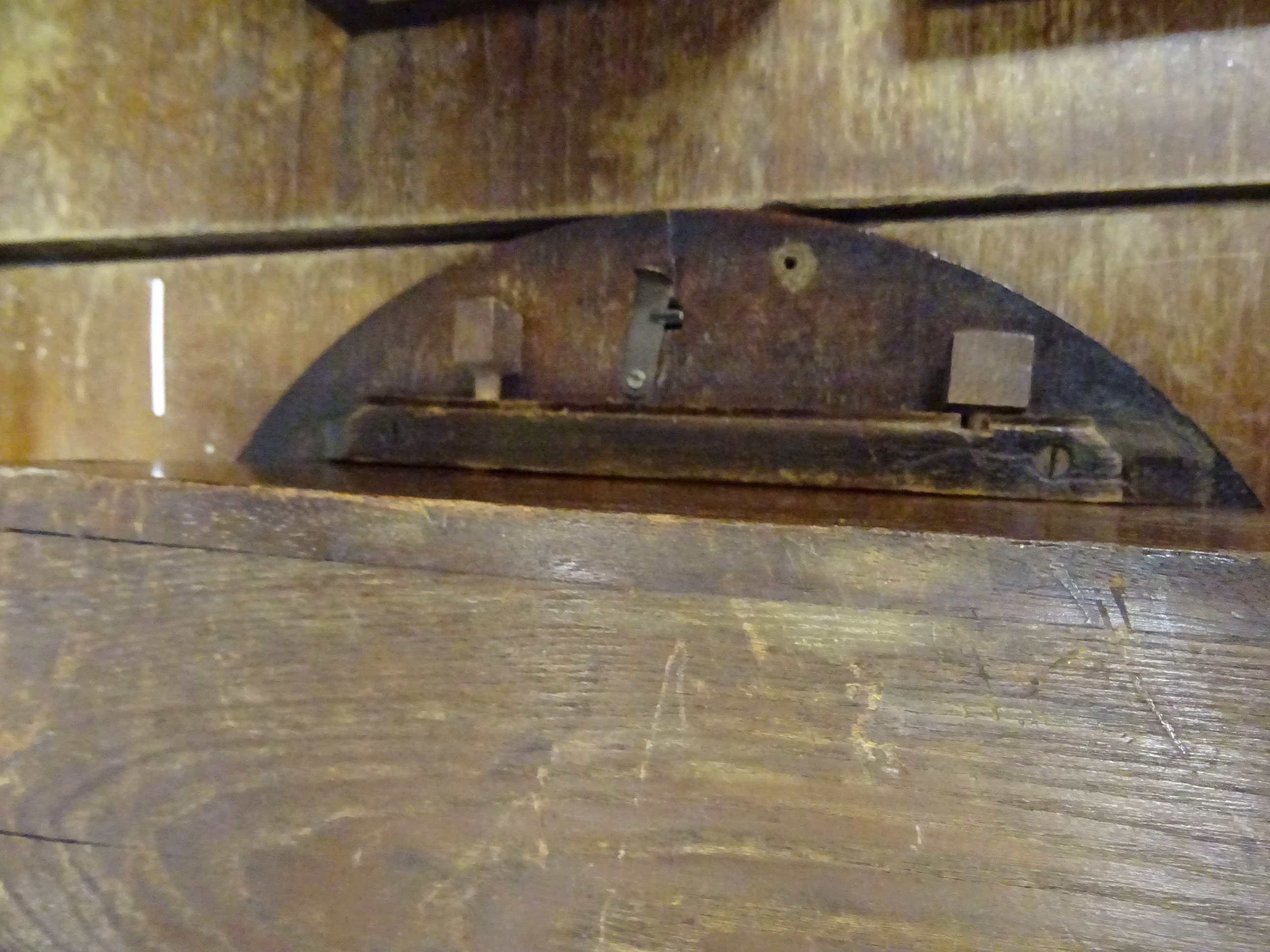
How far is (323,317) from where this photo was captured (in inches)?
33.9

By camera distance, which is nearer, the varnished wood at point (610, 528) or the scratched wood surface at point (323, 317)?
the varnished wood at point (610, 528)

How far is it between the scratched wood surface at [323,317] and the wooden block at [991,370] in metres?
0.17

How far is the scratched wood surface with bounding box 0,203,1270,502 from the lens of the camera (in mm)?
653

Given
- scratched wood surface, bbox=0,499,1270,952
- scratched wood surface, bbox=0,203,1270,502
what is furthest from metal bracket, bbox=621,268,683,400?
scratched wood surface, bbox=0,499,1270,952

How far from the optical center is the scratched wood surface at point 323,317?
65 centimetres

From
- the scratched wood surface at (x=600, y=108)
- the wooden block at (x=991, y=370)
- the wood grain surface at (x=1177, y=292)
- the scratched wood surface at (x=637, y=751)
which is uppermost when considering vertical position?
the scratched wood surface at (x=600, y=108)

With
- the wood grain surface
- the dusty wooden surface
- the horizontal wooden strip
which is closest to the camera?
the horizontal wooden strip

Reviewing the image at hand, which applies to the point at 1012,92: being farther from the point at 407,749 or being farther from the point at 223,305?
the point at 223,305

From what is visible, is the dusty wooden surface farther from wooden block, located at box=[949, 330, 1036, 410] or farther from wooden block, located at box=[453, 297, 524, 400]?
wooden block, located at box=[949, 330, 1036, 410]

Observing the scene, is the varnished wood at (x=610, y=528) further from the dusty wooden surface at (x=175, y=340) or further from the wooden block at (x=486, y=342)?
the dusty wooden surface at (x=175, y=340)

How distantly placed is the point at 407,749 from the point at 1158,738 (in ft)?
1.14

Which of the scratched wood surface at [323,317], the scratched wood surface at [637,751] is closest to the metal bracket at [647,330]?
the scratched wood surface at [323,317]

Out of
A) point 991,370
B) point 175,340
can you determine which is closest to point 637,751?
point 991,370

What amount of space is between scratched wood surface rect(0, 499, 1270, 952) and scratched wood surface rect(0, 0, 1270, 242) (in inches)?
18.1
